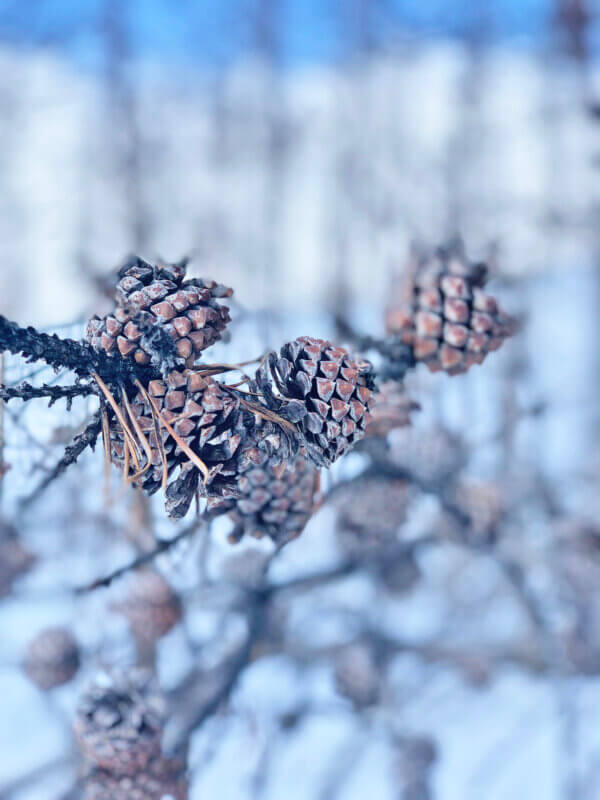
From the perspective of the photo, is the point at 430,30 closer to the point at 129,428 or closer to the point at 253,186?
the point at 253,186

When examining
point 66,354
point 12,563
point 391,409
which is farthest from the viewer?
point 12,563

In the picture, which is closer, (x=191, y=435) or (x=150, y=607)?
(x=191, y=435)

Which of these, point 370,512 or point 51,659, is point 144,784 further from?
point 370,512

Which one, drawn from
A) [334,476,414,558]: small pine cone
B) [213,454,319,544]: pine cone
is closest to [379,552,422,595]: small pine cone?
[334,476,414,558]: small pine cone

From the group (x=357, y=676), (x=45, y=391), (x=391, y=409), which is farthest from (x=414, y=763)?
(x=45, y=391)

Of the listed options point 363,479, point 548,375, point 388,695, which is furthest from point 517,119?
point 388,695

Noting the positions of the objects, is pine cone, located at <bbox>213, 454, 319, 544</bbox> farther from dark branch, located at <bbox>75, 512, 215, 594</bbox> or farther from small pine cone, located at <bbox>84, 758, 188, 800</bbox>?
small pine cone, located at <bbox>84, 758, 188, 800</bbox>

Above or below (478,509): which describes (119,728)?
below

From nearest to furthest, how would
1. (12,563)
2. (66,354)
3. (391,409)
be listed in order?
1. (66,354)
2. (391,409)
3. (12,563)
